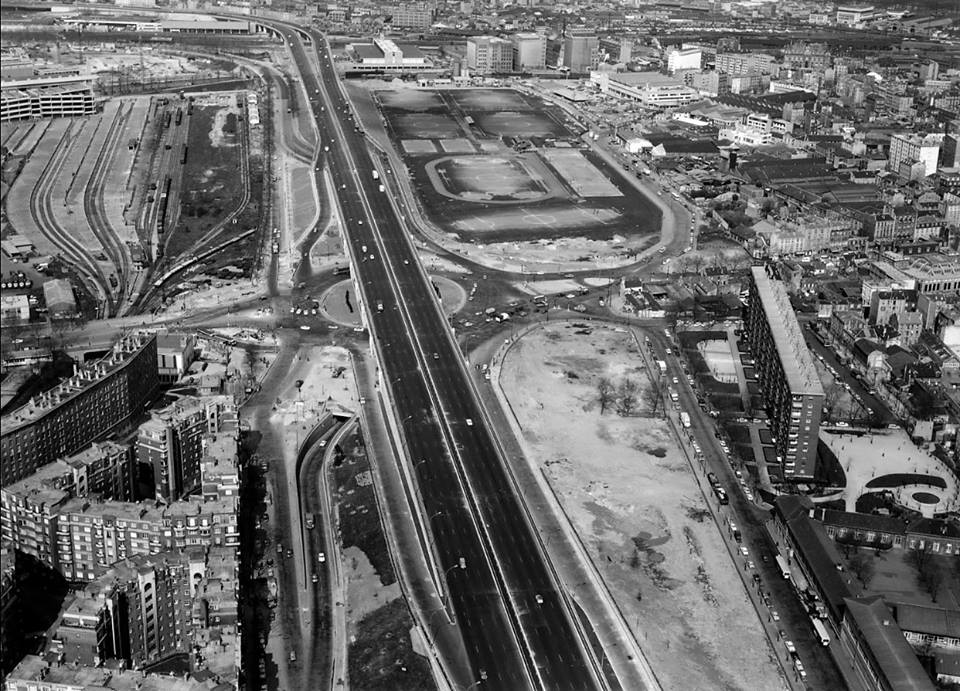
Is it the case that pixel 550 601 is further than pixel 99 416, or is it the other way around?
pixel 99 416

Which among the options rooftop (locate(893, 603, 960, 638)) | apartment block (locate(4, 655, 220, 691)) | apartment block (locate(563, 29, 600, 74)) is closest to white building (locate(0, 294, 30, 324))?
apartment block (locate(4, 655, 220, 691))

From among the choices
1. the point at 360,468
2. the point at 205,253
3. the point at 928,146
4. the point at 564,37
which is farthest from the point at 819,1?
the point at 360,468

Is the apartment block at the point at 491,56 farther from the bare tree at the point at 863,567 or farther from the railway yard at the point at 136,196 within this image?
the bare tree at the point at 863,567

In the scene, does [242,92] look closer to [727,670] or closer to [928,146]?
[928,146]

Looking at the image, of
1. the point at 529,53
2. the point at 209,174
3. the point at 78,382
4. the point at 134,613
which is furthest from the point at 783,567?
the point at 529,53

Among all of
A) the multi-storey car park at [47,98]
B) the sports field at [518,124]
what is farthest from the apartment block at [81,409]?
the sports field at [518,124]
